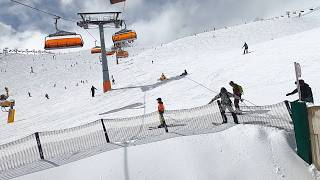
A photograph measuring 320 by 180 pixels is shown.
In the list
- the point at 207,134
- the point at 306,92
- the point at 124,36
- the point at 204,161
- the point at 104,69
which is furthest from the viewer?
the point at 104,69

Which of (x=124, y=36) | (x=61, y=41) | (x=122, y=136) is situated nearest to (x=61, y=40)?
(x=61, y=41)

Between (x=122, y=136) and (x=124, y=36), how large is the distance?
78.3 feet

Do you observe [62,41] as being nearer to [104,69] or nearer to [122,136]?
[104,69]

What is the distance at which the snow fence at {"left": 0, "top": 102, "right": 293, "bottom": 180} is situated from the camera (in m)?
12.1

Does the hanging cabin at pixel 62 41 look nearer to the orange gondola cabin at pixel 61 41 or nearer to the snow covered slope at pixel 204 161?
the orange gondola cabin at pixel 61 41

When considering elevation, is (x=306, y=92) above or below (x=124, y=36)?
below

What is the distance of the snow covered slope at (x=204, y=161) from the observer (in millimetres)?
10438

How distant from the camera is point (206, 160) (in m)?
11.0

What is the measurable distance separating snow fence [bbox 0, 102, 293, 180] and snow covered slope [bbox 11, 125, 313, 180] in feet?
1.79

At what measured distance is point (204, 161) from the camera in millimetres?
10930

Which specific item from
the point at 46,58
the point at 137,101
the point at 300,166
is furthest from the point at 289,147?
the point at 46,58

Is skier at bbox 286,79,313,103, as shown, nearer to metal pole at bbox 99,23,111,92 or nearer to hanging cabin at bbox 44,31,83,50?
hanging cabin at bbox 44,31,83,50

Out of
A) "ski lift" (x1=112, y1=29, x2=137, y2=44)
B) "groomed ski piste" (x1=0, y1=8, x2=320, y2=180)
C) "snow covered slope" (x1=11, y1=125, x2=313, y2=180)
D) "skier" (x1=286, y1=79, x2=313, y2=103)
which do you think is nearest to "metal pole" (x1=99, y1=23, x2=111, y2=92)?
"groomed ski piste" (x1=0, y1=8, x2=320, y2=180)

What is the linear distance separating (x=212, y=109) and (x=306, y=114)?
287 inches
